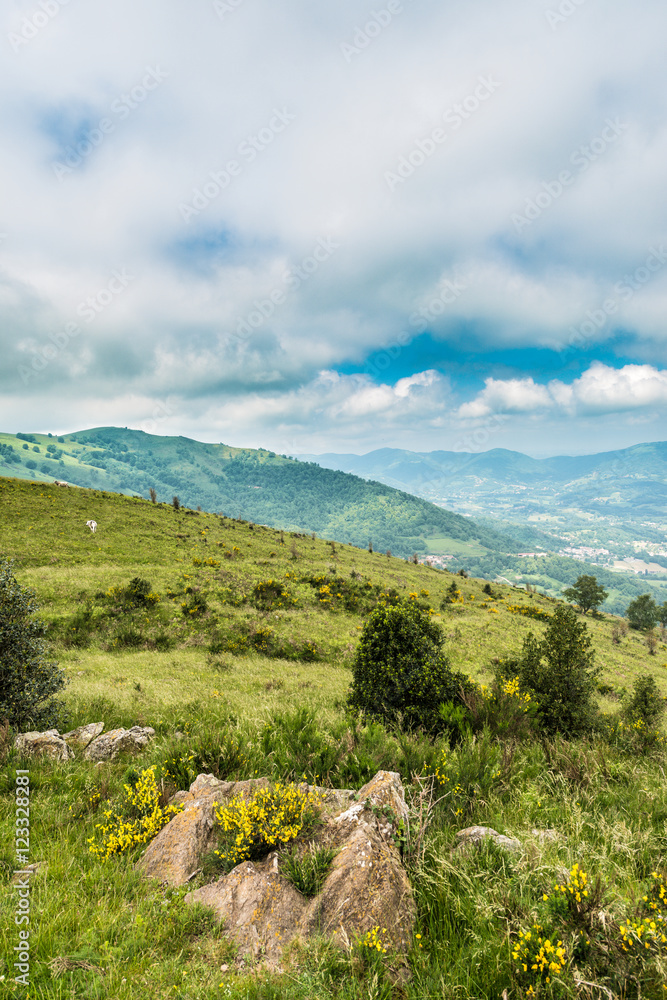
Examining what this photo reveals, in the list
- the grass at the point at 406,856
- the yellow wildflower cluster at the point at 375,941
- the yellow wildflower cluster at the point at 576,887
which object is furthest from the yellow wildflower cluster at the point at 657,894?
the yellow wildflower cluster at the point at 375,941

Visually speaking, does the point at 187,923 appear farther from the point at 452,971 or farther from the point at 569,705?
the point at 569,705

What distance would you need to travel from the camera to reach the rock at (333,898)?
369cm

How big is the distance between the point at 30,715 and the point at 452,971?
8.80m

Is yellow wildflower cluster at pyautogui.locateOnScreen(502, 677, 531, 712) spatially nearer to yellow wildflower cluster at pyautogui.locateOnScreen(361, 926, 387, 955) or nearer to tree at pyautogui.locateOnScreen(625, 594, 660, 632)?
yellow wildflower cluster at pyautogui.locateOnScreen(361, 926, 387, 955)

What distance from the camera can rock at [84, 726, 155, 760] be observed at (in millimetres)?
7473

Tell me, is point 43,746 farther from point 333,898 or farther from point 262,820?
Result: point 333,898

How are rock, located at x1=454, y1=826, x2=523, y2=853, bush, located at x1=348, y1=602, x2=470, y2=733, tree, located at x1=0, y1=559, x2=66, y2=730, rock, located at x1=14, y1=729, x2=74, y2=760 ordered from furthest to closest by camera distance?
1. bush, located at x1=348, y1=602, x2=470, y2=733
2. tree, located at x1=0, y1=559, x2=66, y2=730
3. rock, located at x1=14, y1=729, x2=74, y2=760
4. rock, located at x1=454, y1=826, x2=523, y2=853

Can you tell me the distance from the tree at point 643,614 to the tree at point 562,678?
69138mm

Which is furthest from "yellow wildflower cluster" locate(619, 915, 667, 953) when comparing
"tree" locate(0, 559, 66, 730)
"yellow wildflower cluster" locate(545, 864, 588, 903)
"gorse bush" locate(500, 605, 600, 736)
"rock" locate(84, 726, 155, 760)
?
"tree" locate(0, 559, 66, 730)

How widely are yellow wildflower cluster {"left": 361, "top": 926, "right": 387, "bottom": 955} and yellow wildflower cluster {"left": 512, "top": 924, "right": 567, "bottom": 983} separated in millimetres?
1104

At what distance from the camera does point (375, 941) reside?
11.2 feet

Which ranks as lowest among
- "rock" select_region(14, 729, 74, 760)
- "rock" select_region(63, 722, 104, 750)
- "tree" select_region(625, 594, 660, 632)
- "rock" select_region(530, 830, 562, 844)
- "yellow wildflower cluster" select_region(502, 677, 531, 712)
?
"tree" select_region(625, 594, 660, 632)

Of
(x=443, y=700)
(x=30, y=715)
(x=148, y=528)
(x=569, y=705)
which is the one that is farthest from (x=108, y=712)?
(x=148, y=528)

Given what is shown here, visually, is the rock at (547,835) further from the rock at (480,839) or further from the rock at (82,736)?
the rock at (82,736)
